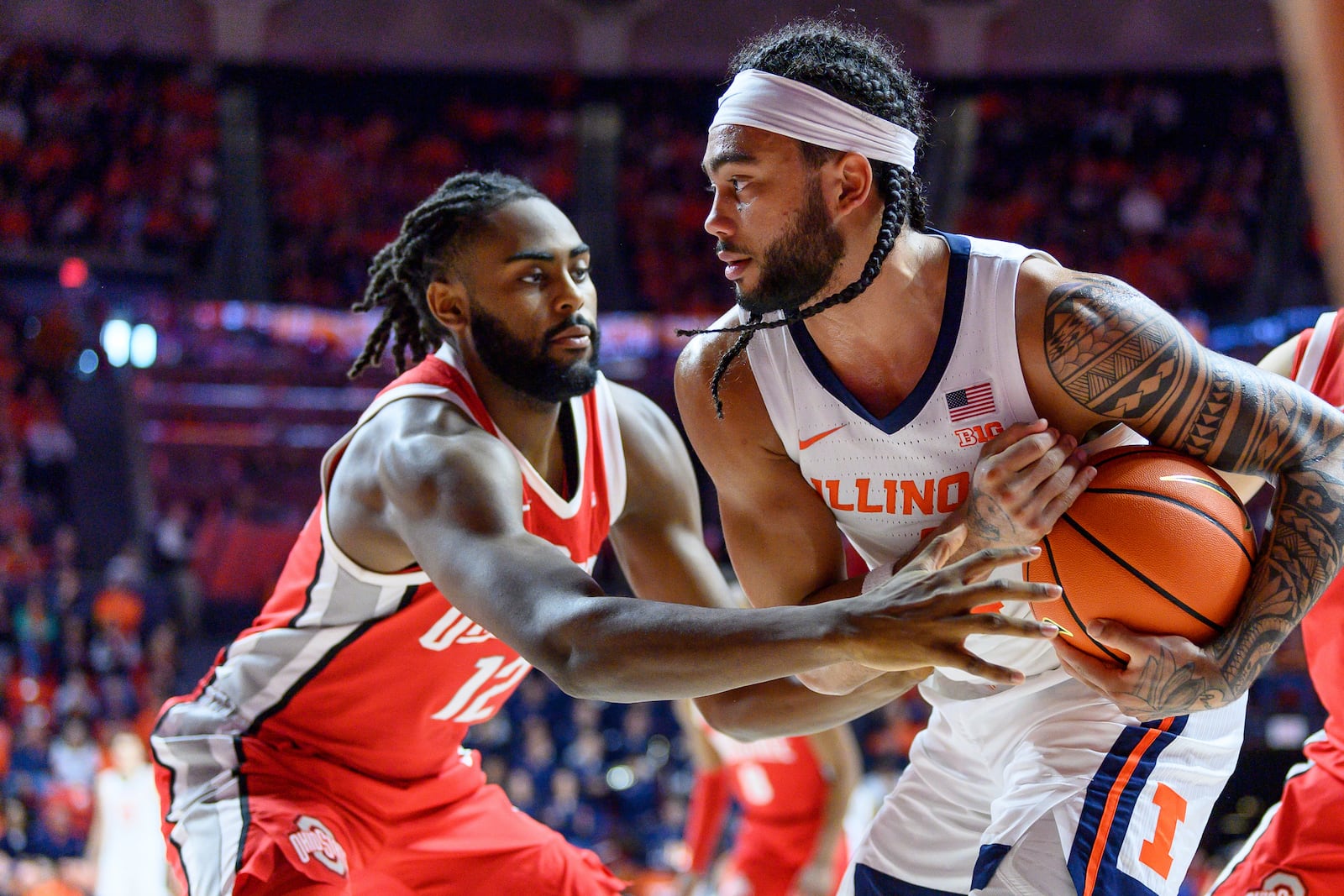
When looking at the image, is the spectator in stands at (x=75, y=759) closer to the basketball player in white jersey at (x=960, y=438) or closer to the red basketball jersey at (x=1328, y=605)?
the basketball player in white jersey at (x=960, y=438)

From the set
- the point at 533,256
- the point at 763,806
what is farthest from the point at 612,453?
the point at 763,806

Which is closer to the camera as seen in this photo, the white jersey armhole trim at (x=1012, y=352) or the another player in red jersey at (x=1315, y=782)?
the white jersey armhole trim at (x=1012, y=352)

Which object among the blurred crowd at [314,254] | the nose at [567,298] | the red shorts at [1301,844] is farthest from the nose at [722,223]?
the blurred crowd at [314,254]

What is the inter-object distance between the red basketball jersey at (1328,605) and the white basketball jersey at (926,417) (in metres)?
0.72

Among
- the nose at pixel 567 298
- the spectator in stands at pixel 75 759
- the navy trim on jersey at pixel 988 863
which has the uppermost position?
the nose at pixel 567 298

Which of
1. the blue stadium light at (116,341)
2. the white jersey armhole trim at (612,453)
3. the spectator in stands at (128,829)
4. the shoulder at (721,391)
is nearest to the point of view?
the shoulder at (721,391)

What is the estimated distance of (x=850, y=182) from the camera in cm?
249

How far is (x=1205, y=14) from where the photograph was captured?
47.9 ft

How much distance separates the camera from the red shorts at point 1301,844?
8.87ft

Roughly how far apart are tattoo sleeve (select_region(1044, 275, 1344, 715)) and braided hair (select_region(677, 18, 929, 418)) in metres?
0.36

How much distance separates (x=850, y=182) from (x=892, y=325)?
300mm

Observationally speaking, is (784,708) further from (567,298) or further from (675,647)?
(567,298)

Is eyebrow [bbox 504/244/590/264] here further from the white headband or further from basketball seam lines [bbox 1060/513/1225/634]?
basketball seam lines [bbox 1060/513/1225/634]

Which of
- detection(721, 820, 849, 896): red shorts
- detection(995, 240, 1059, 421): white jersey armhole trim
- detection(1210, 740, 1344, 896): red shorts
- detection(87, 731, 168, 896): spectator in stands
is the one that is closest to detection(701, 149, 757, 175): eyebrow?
detection(995, 240, 1059, 421): white jersey armhole trim
